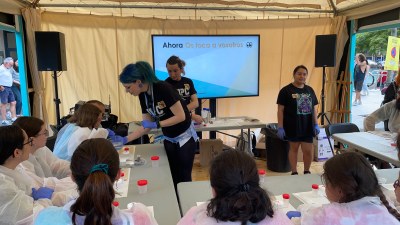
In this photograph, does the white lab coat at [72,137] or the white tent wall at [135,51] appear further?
the white tent wall at [135,51]

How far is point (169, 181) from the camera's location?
1957mm

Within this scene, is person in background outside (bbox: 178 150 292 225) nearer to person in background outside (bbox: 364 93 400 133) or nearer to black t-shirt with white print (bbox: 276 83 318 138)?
black t-shirt with white print (bbox: 276 83 318 138)

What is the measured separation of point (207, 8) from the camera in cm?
486

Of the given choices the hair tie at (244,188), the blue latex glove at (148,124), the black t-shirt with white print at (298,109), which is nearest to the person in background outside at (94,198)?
the hair tie at (244,188)

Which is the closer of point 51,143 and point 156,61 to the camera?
point 51,143

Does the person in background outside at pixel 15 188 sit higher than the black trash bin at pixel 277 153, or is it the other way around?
the person in background outside at pixel 15 188

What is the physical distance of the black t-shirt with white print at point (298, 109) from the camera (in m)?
3.45

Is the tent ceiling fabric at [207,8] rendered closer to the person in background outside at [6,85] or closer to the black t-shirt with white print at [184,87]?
the black t-shirt with white print at [184,87]

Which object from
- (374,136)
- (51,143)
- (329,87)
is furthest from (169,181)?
(329,87)

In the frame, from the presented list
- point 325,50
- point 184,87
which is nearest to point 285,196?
point 184,87

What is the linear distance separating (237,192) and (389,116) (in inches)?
112

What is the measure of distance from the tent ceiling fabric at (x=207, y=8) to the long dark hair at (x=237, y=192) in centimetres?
399

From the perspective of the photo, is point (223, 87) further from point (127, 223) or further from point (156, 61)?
point (127, 223)

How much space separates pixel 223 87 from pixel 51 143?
2.80 meters
